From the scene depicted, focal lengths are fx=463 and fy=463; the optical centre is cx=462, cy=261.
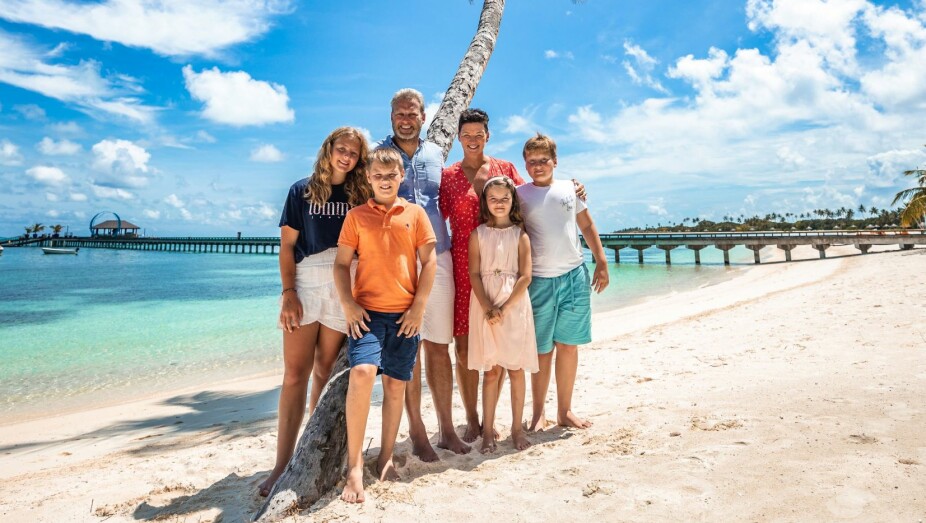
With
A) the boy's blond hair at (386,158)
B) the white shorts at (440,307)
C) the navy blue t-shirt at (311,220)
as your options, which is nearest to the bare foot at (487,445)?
the white shorts at (440,307)

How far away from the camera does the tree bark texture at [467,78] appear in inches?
209

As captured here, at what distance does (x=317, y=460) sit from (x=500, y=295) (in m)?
1.57

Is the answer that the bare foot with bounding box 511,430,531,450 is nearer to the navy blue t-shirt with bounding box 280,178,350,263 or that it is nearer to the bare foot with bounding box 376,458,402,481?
the bare foot with bounding box 376,458,402,481

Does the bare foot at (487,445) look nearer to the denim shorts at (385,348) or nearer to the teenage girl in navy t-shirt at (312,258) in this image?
the denim shorts at (385,348)

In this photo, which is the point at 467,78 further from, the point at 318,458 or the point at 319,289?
the point at 318,458

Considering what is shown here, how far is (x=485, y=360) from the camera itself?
3266 millimetres

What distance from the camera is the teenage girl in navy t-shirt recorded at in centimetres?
286

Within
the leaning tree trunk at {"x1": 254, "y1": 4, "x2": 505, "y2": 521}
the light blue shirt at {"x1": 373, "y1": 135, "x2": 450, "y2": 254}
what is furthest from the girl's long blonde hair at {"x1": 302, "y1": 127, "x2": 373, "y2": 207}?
the leaning tree trunk at {"x1": 254, "y1": 4, "x2": 505, "y2": 521}

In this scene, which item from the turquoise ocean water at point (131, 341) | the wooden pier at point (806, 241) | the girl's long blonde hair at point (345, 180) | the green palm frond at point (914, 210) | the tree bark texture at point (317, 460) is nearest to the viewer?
the tree bark texture at point (317, 460)

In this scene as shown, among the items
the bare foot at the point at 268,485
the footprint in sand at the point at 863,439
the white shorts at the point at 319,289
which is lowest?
the bare foot at the point at 268,485

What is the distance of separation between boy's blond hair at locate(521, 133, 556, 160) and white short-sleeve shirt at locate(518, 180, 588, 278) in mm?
266

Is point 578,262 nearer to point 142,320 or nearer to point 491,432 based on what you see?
point 491,432

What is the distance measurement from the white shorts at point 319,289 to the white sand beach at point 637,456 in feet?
3.50

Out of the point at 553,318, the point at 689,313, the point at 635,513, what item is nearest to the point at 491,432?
the point at 553,318
